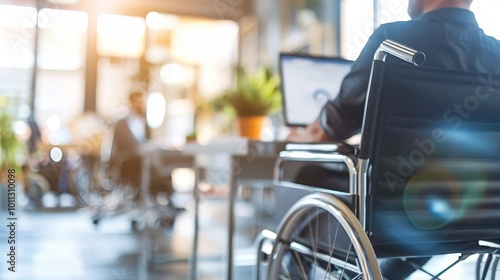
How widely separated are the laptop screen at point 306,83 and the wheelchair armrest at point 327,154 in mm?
688

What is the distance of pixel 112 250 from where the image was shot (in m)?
3.24

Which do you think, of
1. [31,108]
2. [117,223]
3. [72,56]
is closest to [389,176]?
[117,223]

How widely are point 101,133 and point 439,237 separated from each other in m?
6.17

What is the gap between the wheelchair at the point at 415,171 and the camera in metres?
1.03

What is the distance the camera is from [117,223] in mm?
4621

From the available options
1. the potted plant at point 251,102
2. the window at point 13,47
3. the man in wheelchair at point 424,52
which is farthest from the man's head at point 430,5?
the window at point 13,47

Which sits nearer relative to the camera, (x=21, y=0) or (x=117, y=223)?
(x=21, y=0)

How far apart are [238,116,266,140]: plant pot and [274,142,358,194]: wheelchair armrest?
0.77 metres

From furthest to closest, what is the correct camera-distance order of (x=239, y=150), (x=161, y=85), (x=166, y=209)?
(x=161, y=85), (x=166, y=209), (x=239, y=150)

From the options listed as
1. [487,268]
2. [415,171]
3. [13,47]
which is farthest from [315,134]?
[13,47]

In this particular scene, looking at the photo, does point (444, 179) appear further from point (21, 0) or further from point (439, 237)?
point (21, 0)

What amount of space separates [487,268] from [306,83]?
1.06m

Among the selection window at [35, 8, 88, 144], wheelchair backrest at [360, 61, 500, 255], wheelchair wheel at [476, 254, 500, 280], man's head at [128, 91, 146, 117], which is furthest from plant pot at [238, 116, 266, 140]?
window at [35, 8, 88, 144]

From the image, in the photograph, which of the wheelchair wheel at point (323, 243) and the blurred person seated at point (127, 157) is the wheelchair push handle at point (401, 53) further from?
the blurred person seated at point (127, 157)
